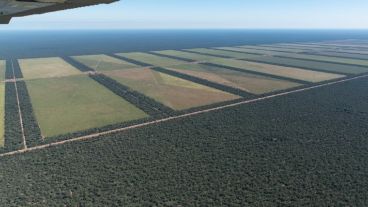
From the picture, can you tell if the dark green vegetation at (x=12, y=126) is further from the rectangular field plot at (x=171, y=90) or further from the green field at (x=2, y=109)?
the rectangular field plot at (x=171, y=90)

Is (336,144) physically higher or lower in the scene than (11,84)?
lower

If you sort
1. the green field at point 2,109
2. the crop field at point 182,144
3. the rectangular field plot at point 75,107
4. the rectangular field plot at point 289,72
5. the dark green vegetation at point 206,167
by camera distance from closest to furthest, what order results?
the dark green vegetation at point 206,167, the crop field at point 182,144, the green field at point 2,109, the rectangular field plot at point 75,107, the rectangular field plot at point 289,72

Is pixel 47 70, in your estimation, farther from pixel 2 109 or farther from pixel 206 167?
pixel 206 167

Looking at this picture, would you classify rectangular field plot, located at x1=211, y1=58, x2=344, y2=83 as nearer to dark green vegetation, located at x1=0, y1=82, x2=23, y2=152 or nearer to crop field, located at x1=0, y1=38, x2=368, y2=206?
crop field, located at x1=0, y1=38, x2=368, y2=206

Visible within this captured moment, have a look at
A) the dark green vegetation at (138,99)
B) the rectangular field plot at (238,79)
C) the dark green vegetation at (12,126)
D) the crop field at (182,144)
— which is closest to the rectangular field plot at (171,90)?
the crop field at (182,144)

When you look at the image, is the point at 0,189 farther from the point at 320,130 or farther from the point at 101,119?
the point at 320,130

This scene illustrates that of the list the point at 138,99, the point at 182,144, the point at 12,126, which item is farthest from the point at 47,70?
the point at 182,144

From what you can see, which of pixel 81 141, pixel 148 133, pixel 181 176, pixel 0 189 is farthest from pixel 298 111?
pixel 0 189
